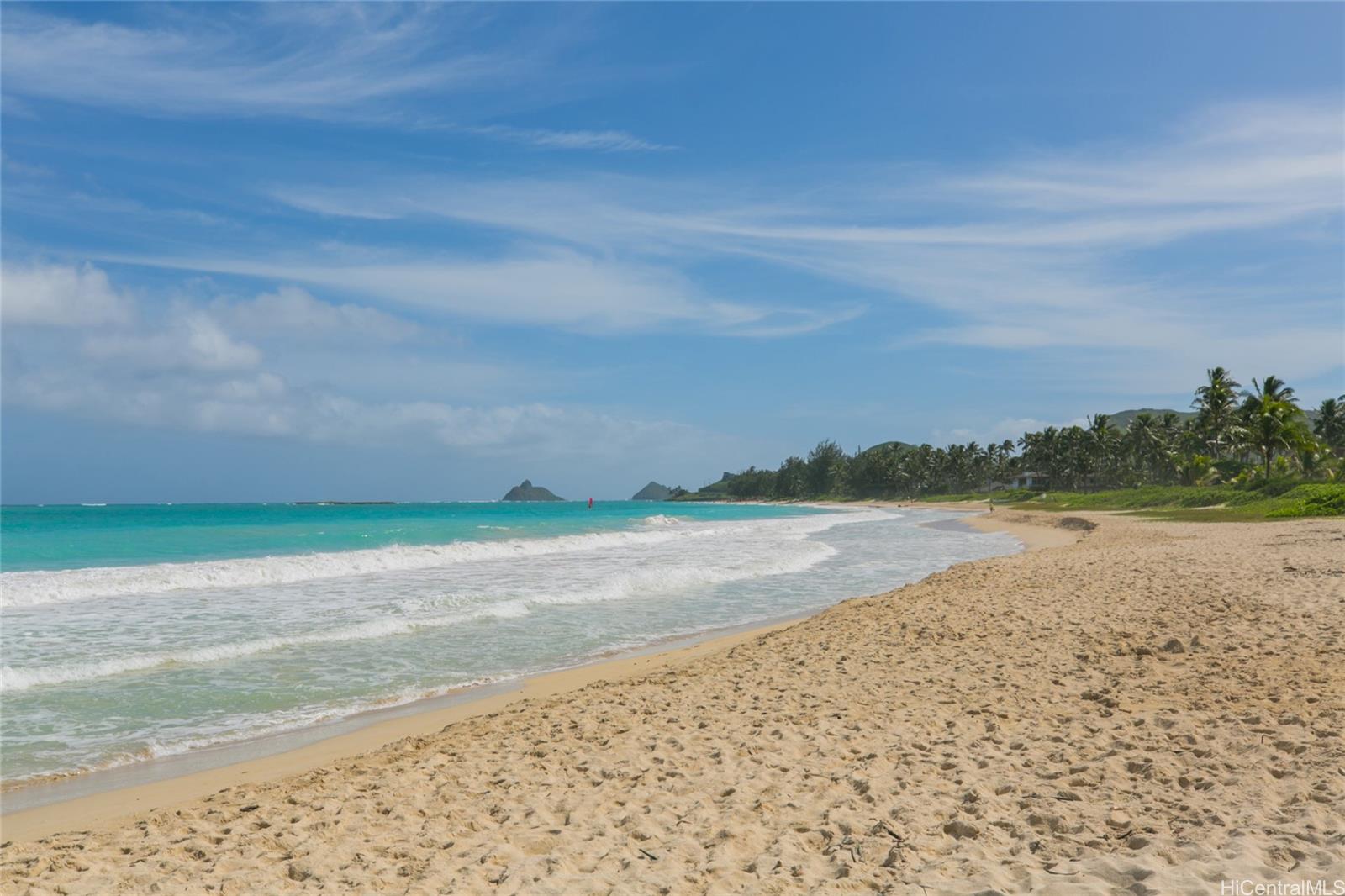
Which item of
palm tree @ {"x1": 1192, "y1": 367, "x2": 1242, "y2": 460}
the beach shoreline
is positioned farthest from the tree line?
the beach shoreline

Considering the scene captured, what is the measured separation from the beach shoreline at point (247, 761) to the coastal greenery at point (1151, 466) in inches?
1474

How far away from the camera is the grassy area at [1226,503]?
117 feet

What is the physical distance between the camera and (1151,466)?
104m

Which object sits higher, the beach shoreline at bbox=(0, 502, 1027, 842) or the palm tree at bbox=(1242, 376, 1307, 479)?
the palm tree at bbox=(1242, 376, 1307, 479)

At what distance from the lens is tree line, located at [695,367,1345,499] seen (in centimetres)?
6231

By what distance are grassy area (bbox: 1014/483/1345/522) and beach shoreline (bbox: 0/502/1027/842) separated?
36.9 metres

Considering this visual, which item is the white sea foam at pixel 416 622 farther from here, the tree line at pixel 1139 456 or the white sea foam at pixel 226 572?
the tree line at pixel 1139 456

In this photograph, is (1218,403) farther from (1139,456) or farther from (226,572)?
(226,572)

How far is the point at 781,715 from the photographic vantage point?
7664mm

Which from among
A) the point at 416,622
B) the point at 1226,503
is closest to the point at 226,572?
the point at 416,622

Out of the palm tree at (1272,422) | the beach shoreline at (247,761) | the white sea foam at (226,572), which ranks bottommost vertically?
the beach shoreline at (247,761)

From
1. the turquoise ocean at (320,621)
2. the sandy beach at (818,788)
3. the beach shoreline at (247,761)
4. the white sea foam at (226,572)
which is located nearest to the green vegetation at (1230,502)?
the turquoise ocean at (320,621)

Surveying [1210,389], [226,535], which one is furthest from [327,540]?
[1210,389]

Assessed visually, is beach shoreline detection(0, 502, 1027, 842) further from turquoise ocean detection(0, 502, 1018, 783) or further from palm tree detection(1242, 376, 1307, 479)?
palm tree detection(1242, 376, 1307, 479)
